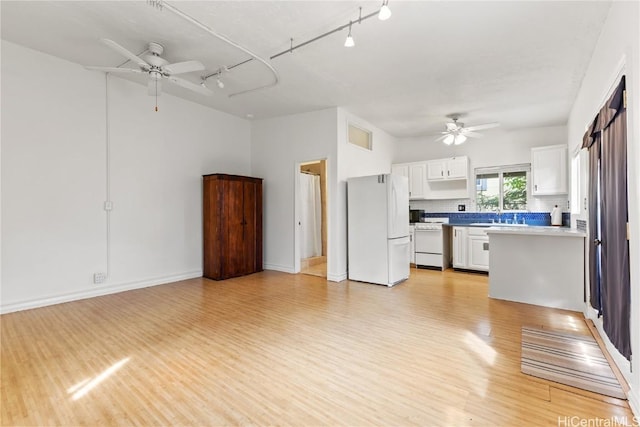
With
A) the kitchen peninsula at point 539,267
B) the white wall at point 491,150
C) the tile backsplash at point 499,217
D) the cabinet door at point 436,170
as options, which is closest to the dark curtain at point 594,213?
the kitchen peninsula at point 539,267

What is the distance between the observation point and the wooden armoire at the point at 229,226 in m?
5.27

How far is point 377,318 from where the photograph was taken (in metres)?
3.40

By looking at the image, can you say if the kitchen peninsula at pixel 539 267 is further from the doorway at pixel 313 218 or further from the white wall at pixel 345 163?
the doorway at pixel 313 218

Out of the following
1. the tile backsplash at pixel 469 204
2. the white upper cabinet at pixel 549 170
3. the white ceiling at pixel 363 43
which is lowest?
the tile backsplash at pixel 469 204

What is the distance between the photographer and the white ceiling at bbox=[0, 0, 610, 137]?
276 cm

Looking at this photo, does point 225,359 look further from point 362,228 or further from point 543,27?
point 543,27

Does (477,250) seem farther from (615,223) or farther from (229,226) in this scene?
(229,226)

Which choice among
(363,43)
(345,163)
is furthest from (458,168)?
(363,43)

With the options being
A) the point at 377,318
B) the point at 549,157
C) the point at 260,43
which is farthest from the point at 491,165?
the point at 260,43

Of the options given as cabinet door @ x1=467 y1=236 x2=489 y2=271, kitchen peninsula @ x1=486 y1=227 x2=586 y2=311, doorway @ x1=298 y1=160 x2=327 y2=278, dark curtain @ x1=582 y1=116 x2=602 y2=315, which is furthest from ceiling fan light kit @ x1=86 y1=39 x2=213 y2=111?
cabinet door @ x1=467 y1=236 x2=489 y2=271

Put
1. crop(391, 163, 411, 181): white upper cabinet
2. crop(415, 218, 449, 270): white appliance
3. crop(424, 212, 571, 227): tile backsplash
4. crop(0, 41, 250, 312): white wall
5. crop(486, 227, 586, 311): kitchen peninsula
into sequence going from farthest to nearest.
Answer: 1. crop(391, 163, 411, 181): white upper cabinet
2. crop(415, 218, 449, 270): white appliance
3. crop(424, 212, 571, 227): tile backsplash
4. crop(486, 227, 586, 311): kitchen peninsula
5. crop(0, 41, 250, 312): white wall

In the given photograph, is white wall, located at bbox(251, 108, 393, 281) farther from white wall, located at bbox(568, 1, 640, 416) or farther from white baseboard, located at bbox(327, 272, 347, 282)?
white wall, located at bbox(568, 1, 640, 416)

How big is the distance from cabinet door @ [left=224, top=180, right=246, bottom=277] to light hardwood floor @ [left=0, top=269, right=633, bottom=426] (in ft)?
4.49

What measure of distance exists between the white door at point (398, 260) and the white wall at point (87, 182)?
334cm
